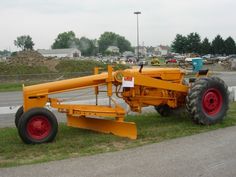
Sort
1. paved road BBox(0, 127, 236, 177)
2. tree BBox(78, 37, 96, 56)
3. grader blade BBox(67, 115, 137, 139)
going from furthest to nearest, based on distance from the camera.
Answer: tree BBox(78, 37, 96, 56), grader blade BBox(67, 115, 137, 139), paved road BBox(0, 127, 236, 177)

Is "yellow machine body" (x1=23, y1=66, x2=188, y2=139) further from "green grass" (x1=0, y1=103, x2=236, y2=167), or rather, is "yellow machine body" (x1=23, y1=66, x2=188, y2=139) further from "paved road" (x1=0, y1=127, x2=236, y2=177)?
"paved road" (x1=0, y1=127, x2=236, y2=177)

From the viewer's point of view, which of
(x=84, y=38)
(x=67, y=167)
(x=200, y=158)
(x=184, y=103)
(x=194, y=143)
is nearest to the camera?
(x=67, y=167)

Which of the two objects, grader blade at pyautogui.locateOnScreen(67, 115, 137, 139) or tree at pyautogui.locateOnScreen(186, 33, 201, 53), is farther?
tree at pyautogui.locateOnScreen(186, 33, 201, 53)

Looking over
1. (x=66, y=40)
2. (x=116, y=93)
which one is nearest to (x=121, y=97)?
(x=116, y=93)

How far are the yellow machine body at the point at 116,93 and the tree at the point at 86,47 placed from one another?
147 meters

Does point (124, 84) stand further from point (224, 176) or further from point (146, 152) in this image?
point (224, 176)

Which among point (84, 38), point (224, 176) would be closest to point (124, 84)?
point (224, 176)

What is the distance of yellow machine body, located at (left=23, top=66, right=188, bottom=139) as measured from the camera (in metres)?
9.81

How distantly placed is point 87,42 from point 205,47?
210 ft

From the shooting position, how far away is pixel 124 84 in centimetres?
1023

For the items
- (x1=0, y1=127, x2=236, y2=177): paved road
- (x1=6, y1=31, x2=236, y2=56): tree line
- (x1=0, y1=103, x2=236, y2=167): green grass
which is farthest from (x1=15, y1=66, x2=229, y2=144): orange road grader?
(x1=6, y1=31, x2=236, y2=56): tree line

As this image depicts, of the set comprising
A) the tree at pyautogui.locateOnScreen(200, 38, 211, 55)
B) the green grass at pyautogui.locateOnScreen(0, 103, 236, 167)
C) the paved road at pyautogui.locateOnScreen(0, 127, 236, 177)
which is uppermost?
the tree at pyautogui.locateOnScreen(200, 38, 211, 55)

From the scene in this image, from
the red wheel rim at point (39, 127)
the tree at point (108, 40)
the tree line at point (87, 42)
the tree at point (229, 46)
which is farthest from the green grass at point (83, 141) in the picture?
the tree at point (108, 40)

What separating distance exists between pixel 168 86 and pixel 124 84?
1305 mm
